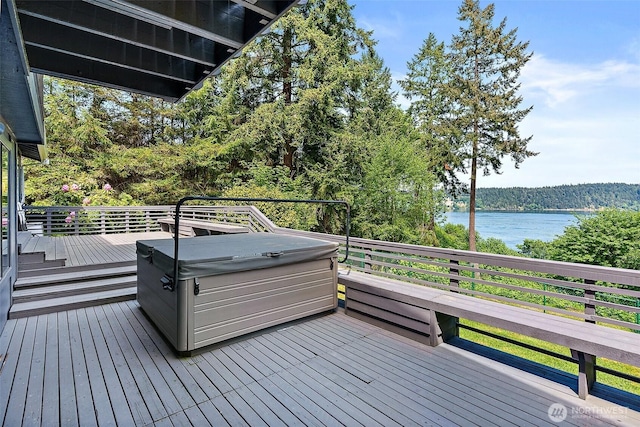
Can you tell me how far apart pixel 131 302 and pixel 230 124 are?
10.8 metres

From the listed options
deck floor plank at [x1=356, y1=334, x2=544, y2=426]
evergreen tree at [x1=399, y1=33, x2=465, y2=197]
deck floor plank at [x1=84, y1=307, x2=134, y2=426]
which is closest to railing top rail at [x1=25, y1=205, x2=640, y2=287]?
deck floor plank at [x1=356, y1=334, x2=544, y2=426]

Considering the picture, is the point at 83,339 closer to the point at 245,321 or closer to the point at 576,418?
the point at 245,321

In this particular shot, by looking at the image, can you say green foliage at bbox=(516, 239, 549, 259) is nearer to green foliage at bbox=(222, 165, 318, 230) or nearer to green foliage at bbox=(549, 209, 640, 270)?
green foliage at bbox=(549, 209, 640, 270)

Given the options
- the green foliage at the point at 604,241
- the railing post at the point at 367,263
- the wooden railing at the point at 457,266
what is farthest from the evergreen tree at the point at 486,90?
the railing post at the point at 367,263

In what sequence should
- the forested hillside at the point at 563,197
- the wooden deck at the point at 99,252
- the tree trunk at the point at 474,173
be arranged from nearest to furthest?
the wooden deck at the point at 99,252 < the forested hillside at the point at 563,197 < the tree trunk at the point at 474,173

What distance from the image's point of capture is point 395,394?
1.98 metres

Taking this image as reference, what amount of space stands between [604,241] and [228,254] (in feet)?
41.9

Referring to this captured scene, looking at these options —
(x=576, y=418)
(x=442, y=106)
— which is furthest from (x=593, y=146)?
(x=576, y=418)

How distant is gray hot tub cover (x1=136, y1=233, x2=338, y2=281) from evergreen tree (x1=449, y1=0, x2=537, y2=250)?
12.6m

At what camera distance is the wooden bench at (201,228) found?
648 cm

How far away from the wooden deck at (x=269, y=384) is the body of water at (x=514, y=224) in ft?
42.2

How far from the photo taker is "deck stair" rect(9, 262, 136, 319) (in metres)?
3.26

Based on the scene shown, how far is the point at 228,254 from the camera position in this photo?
2609 millimetres

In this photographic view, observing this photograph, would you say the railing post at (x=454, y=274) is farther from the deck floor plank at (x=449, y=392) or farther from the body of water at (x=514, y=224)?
the body of water at (x=514, y=224)
